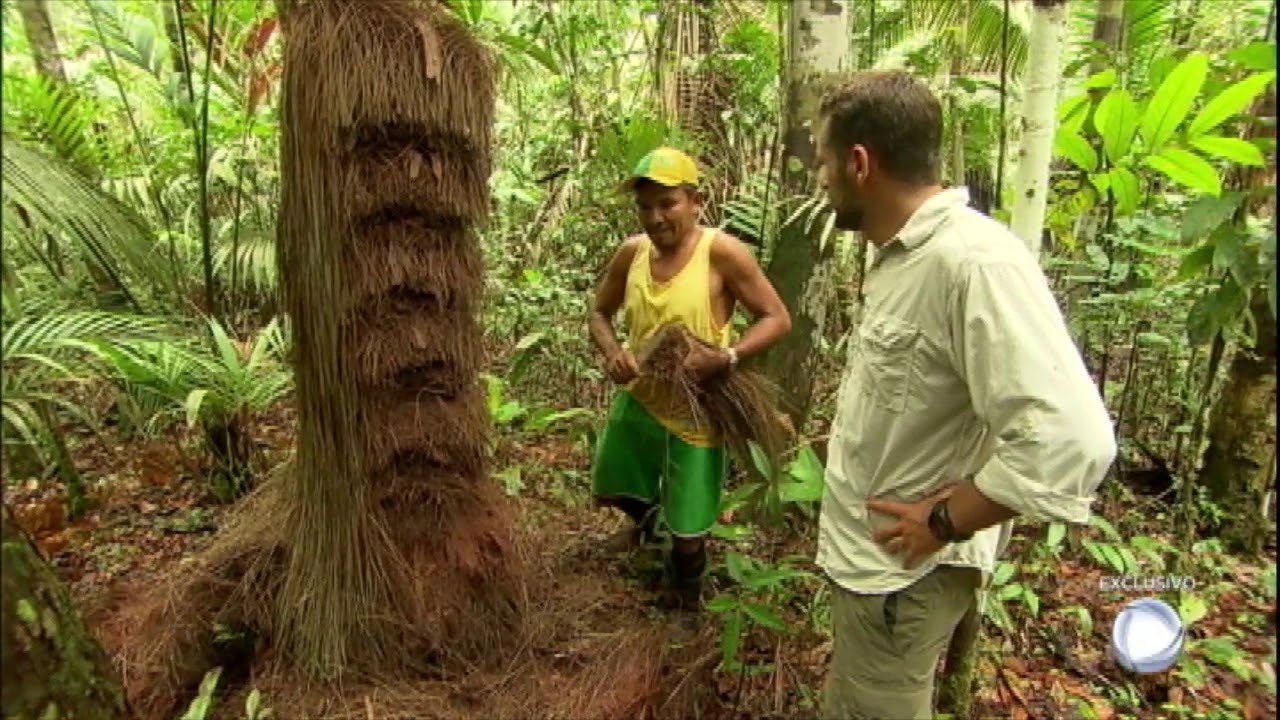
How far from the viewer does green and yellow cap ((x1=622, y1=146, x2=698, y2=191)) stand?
3045 millimetres

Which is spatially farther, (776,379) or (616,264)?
(776,379)

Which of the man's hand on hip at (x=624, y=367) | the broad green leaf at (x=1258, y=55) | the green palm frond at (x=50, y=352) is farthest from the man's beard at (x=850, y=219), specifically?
the green palm frond at (x=50, y=352)

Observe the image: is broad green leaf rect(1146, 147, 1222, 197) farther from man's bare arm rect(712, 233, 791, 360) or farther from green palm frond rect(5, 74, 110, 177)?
green palm frond rect(5, 74, 110, 177)

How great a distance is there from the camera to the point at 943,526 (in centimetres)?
178

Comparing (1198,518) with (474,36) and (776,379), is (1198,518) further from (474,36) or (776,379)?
(474,36)

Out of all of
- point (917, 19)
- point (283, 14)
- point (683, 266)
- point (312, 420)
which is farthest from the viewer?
point (917, 19)

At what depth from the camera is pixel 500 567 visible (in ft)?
9.62

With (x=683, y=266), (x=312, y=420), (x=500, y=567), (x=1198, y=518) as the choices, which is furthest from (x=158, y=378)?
(x=1198, y=518)

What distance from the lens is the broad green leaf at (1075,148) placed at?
2679 millimetres

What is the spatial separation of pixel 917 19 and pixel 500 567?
444cm

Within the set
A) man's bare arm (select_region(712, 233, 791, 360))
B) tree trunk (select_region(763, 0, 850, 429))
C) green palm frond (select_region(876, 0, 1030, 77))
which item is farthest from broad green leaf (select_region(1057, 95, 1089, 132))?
green palm frond (select_region(876, 0, 1030, 77))

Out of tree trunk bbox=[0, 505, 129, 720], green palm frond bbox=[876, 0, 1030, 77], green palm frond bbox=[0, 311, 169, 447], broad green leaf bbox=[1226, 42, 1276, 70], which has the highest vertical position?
green palm frond bbox=[876, 0, 1030, 77]

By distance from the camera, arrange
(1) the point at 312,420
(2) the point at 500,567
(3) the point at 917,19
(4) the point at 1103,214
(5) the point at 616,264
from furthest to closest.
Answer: (3) the point at 917,19
(4) the point at 1103,214
(5) the point at 616,264
(2) the point at 500,567
(1) the point at 312,420

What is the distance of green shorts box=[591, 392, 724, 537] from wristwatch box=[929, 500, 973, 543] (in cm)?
143
